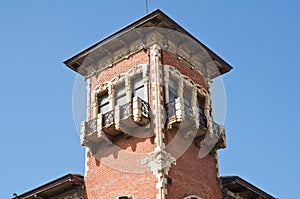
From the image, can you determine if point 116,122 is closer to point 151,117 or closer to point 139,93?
point 151,117

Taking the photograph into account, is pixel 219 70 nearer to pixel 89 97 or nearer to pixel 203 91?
pixel 203 91

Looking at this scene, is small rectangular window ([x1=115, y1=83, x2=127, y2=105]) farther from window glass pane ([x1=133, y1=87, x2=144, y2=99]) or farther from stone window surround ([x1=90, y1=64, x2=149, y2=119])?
window glass pane ([x1=133, y1=87, x2=144, y2=99])

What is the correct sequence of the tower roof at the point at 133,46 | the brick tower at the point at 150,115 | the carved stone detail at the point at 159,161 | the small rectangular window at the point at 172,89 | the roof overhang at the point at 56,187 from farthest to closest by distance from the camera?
the tower roof at the point at 133,46 < the small rectangular window at the point at 172,89 < the roof overhang at the point at 56,187 < the brick tower at the point at 150,115 < the carved stone detail at the point at 159,161

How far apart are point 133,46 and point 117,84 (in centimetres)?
222

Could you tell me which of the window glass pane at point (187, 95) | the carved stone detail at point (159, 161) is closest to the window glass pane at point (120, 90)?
the window glass pane at point (187, 95)

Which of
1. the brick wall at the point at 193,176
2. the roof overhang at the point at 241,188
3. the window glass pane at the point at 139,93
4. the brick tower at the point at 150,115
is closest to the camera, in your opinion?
the brick wall at the point at 193,176

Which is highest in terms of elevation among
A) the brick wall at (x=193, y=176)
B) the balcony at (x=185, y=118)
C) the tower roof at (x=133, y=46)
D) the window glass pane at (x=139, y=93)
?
the tower roof at (x=133, y=46)

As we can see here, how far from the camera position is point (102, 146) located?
30.5 m

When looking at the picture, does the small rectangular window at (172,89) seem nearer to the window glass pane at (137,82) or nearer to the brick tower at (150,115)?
the brick tower at (150,115)

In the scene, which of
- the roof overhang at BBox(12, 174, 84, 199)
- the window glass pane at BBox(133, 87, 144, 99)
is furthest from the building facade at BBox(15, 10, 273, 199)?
the roof overhang at BBox(12, 174, 84, 199)

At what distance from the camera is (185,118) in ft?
95.0

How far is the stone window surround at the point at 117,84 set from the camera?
1201 inches

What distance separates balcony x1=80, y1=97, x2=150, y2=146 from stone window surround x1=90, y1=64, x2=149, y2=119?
0.85m

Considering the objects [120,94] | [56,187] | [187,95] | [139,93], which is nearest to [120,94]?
[120,94]
